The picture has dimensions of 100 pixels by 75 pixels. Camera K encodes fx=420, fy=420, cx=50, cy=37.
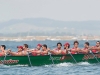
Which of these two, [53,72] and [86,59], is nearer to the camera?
[53,72]

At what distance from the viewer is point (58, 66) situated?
41812mm

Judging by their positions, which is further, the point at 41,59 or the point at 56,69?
the point at 41,59

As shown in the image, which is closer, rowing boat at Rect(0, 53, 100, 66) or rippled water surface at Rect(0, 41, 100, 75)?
rippled water surface at Rect(0, 41, 100, 75)

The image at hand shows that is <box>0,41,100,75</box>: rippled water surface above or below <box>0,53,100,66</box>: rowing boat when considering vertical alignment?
below

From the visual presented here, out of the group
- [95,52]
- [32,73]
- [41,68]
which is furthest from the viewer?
[95,52]

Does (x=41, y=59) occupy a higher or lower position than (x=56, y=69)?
higher

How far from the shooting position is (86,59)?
141 ft

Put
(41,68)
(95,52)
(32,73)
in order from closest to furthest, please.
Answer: (32,73) → (41,68) → (95,52)

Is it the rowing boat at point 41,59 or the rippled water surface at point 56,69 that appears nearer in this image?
the rippled water surface at point 56,69

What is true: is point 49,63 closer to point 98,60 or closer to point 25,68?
point 25,68

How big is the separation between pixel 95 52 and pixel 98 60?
101cm

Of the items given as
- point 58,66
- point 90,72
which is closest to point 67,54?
point 58,66

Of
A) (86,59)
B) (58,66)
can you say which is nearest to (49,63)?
(58,66)

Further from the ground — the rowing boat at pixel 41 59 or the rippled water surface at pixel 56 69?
the rowing boat at pixel 41 59
